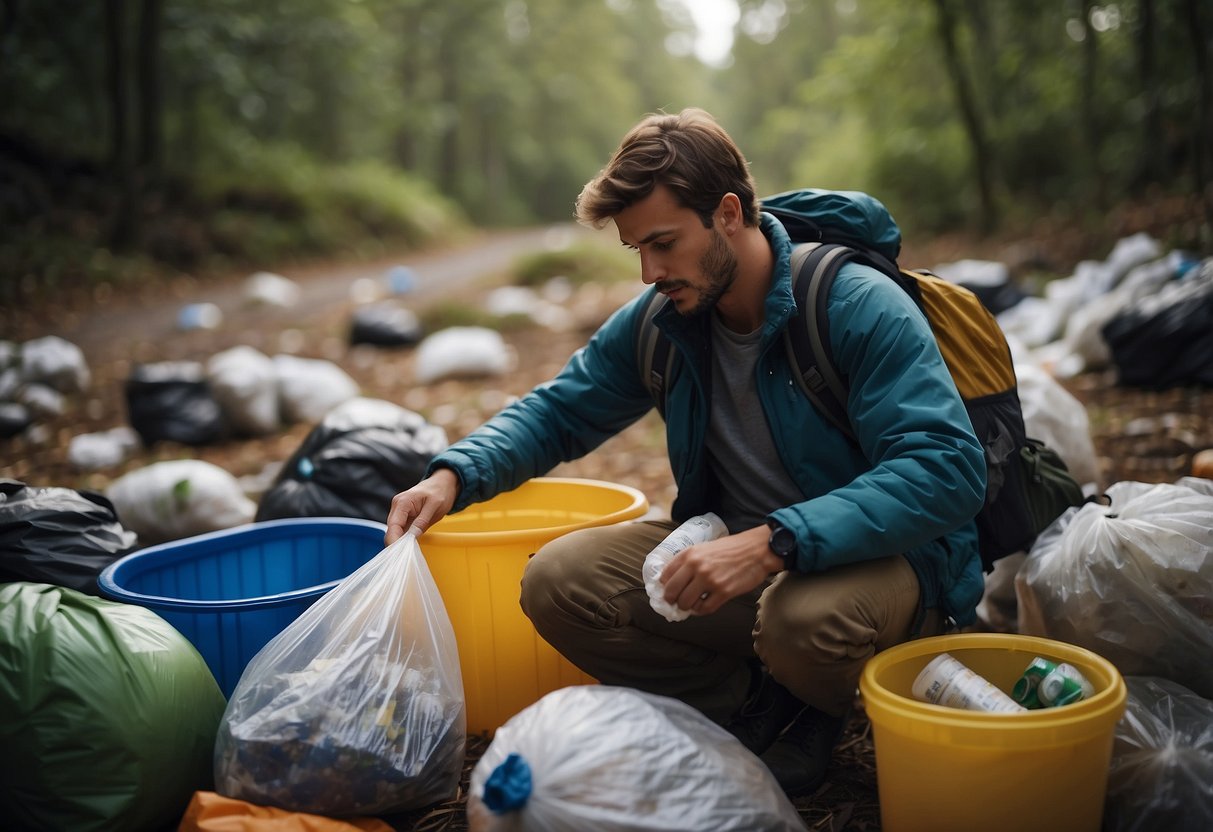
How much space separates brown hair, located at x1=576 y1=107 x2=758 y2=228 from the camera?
2.10 meters

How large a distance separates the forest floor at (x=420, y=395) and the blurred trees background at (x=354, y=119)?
0.81 meters

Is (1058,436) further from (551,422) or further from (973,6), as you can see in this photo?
(973,6)

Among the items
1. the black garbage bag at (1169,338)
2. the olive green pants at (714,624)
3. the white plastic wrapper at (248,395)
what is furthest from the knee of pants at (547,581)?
the white plastic wrapper at (248,395)

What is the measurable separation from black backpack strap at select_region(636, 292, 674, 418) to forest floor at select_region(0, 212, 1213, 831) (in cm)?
47

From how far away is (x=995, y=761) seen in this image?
A: 1630mm

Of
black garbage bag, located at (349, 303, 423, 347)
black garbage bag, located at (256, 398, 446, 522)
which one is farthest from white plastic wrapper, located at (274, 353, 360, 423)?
black garbage bag, located at (256, 398, 446, 522)

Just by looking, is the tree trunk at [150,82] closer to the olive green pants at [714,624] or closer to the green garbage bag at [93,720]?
the green garbage bag at [93,720]

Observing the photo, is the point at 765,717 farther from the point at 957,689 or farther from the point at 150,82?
the point at 150,82

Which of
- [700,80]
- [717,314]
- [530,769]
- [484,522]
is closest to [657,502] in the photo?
[484,522]

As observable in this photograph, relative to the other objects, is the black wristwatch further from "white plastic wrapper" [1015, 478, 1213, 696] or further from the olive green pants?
"white plastic wrapper" [1015, 478, 1213, 696]

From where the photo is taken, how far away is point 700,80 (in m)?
51.4

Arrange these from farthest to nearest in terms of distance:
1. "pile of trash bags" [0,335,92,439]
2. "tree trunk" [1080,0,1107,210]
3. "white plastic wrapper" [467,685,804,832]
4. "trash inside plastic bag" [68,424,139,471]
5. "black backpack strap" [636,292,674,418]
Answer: "tree trunk" [1080,0,1107,210] < "pile of trash bags" [0,335,92,439] < "trash inside plastic bag" [68,424,139,471] < "black backpack strap" [636,292,674,418] < "white plastic wrapper" [467,685,804,832]

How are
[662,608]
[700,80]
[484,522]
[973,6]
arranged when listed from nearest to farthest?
1. [662,608]
2. [484,522]
3. [973,6]
4. [700,80]

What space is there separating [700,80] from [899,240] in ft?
171
